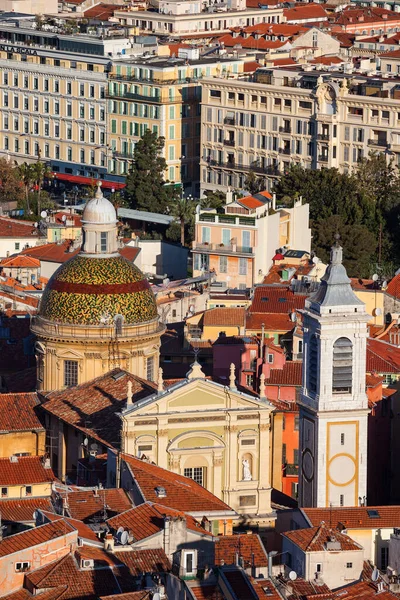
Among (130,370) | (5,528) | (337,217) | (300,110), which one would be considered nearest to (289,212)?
(337,217)

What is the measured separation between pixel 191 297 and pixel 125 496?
117ft

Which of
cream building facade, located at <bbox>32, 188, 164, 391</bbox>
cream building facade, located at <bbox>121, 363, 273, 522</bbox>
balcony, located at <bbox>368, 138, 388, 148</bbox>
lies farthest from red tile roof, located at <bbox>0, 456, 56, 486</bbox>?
balcony, located at <bbox>368, 138, 388, 148</bbox>

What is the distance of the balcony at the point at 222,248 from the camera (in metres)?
120

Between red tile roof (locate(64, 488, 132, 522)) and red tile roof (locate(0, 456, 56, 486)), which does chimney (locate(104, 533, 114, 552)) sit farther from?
red tile roof (locate(0, 456, 56, 486))

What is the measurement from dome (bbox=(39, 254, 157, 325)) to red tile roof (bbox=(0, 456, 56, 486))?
5.74m

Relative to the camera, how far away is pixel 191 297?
4311 inches

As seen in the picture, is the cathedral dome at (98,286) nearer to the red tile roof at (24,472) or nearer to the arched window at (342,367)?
the red tile roof at (24,472)

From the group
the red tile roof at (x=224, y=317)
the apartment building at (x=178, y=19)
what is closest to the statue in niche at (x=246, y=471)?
the red tile roof at (x=224, y=317)

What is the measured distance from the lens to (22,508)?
75188 mm

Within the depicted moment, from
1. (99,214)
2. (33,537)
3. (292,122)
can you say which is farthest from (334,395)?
(292,122)

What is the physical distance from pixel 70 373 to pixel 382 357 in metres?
14.8

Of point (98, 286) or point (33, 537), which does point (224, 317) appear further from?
point (33, 537)

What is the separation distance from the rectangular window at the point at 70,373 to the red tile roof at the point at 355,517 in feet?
44.3

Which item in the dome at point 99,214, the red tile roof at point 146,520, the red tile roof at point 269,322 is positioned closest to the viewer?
the red tile roof at point 146,520
